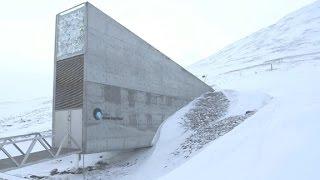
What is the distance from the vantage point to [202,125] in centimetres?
2198

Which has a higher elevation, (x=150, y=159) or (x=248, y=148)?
(x=248, y=148)

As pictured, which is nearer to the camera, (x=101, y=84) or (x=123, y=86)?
(x=101, y=84)

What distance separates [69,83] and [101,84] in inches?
57.4

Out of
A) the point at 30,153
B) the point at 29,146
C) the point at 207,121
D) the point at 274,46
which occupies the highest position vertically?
the point at 274,46

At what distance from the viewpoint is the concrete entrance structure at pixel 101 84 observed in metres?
17.3

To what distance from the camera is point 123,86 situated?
19.6 metres

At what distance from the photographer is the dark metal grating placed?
1731cm

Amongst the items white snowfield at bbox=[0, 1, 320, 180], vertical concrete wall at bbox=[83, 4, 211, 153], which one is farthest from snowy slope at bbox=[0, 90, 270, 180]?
vertical concrete wall at bbox=[83, 4, 211, 153]

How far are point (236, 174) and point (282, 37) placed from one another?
68401 mm

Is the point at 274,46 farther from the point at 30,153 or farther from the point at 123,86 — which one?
the point at 30,153

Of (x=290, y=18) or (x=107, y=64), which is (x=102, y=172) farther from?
(x=290, y=18)

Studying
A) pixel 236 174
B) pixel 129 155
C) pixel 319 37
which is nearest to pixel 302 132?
pixel 236 174

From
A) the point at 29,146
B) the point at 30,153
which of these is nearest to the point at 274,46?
the point at 30,153

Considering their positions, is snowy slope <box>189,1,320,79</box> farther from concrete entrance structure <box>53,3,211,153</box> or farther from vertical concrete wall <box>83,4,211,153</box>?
concrete entrance structure <box>53,3,211,153</box>
